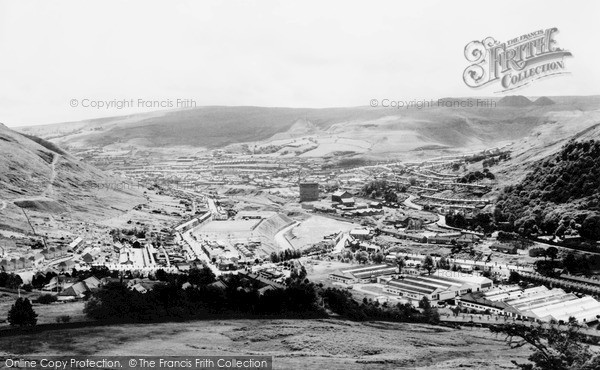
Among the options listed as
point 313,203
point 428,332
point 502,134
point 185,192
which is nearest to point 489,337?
point 428,332

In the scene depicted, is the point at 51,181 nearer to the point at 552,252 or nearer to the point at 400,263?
the point at 400,263

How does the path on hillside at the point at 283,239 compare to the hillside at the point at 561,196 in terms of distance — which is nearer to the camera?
the hillside at the point at 561,196

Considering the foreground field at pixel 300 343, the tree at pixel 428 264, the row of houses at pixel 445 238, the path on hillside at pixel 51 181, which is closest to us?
the foreground field at pixel 300 343

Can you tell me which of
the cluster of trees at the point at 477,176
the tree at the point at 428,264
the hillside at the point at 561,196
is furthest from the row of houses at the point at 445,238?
the cluster of trees at the point at 477,176

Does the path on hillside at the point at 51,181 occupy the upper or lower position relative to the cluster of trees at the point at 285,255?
upper

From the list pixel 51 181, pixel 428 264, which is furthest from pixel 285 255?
pixel 51 181

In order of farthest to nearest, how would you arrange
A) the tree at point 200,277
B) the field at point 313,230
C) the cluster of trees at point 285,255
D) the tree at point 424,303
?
the field at point 313,230 → the cluster of trees at point 285,255 → the tree at point 200,277 → the tree at point 424,303

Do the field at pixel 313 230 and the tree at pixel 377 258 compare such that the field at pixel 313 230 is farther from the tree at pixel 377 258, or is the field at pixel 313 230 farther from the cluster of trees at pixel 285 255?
the tree at pixel 377 258

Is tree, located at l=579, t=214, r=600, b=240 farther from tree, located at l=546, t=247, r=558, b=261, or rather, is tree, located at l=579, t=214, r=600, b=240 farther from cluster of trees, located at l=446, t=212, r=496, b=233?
cluster of trees, located at l=446, t=212, r=496, b=233
